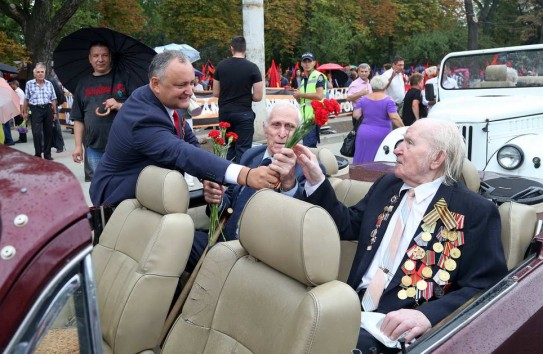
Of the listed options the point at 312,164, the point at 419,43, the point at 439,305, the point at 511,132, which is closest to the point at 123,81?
the point at 312,164

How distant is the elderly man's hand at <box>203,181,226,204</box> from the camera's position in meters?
3.39

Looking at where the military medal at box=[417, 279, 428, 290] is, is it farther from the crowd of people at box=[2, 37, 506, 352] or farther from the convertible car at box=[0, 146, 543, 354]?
the convertible car at box=[0, 146, 543, 354]

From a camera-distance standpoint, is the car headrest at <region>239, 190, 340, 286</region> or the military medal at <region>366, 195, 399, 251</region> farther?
the military medal at <region>366, 195, 399, 251</region>

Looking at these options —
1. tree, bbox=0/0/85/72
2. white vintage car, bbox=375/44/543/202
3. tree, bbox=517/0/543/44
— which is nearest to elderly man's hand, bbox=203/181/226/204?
white vintage car, bbox=375/44/543/202

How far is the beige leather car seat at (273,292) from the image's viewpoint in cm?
183

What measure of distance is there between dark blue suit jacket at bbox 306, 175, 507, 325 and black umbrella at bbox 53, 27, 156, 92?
2.36 metres

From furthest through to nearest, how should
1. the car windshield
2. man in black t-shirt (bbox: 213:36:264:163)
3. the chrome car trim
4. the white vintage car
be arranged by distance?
the car windshield, man in black t-shirt (bbox: 213:36:264:163), the white vintage car, the chrome car trim

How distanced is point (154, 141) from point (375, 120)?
14.5 ft

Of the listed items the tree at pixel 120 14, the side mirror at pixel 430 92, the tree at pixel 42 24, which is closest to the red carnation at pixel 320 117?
the side mirror at pixel 430 92

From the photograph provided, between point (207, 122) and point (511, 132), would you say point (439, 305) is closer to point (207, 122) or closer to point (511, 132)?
point (511, 132)

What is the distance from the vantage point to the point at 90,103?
16.6 feet

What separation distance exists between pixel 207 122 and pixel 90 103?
28.8ft

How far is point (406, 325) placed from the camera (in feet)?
7.45

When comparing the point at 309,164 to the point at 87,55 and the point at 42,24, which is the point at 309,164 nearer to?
the point at 87,55
